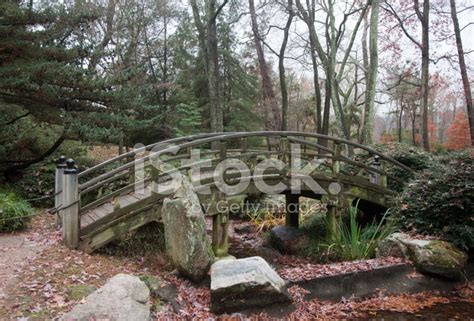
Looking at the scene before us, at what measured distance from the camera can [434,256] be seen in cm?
645

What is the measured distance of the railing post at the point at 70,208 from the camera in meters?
5.80

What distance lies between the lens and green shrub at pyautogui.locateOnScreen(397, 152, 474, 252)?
A: 6.91 meters

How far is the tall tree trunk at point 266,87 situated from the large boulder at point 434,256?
47.7 ft

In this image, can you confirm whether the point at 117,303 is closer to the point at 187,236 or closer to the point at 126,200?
the point at 187,236

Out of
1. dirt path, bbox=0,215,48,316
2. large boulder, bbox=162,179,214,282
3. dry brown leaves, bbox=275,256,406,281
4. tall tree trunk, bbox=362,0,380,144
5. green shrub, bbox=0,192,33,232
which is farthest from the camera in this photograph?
tall tree trunk, bbox=362,0,380,144

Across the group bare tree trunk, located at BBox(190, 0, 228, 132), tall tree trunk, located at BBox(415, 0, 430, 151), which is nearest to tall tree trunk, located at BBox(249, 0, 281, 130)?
bare tree trunk, located at BBox(190, 0, 228, 132)

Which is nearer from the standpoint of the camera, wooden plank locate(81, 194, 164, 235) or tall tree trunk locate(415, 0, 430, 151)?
wooden plank locate(81, 194, 164, 235)

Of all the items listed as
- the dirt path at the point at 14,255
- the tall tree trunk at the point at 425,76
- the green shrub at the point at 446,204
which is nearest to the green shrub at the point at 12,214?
the dirt path at the point at 14,255

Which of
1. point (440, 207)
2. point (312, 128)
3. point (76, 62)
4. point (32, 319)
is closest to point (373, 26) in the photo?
point (440, 207)

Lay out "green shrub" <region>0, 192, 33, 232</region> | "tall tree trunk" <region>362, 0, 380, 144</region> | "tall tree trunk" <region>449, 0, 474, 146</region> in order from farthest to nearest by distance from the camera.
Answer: "tall tree trunk" <region>449, 0, 474, 146</region> → "tall tree trunk" <region>362, 0, 380, 144</region> → "green shrub" <region>0, 192, 33, 232</region>

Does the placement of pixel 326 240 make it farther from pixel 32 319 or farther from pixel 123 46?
pixel 123 46

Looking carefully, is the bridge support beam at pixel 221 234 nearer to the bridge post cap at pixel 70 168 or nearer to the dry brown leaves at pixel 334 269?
the dry brown leaves at pixel 334 269

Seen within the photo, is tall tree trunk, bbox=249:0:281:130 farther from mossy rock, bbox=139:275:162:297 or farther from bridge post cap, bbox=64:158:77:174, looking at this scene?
mossy rock, bbox=139:275:162:297

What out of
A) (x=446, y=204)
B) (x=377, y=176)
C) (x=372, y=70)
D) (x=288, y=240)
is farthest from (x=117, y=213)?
(x=372, y=70)
